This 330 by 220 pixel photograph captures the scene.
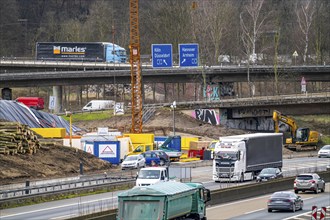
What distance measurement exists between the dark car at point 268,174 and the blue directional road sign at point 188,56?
4525 cm

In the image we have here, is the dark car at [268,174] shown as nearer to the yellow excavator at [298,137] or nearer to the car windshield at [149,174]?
the car windshield at [149,174]

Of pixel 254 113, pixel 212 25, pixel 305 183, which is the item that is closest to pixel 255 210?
pixel 305 183

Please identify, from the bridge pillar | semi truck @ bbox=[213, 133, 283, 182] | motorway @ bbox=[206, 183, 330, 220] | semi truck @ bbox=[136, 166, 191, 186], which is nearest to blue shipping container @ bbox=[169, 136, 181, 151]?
semi truck @ bbox=[213, 133, 283, 182]

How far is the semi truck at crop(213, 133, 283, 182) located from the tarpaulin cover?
28.1m

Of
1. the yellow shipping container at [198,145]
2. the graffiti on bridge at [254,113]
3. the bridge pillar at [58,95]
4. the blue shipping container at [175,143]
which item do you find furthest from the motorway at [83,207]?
the bridge pillar at [58,95]

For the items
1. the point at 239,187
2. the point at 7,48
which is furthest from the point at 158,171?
the point at 7,48

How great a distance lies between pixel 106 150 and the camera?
80875mm

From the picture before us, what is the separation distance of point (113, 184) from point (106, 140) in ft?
79.2

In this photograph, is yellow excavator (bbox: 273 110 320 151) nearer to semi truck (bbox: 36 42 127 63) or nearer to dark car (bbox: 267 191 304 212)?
semi truck (bbox: 36 42 127 63)

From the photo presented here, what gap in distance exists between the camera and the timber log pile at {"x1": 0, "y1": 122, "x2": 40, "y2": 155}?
68.2 m

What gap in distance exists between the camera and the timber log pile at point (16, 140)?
68.2m

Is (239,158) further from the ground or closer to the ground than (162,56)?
closer to the ground

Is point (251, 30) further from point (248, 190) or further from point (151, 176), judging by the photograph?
point (151, 176)

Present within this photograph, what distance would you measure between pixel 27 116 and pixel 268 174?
3687 cm
